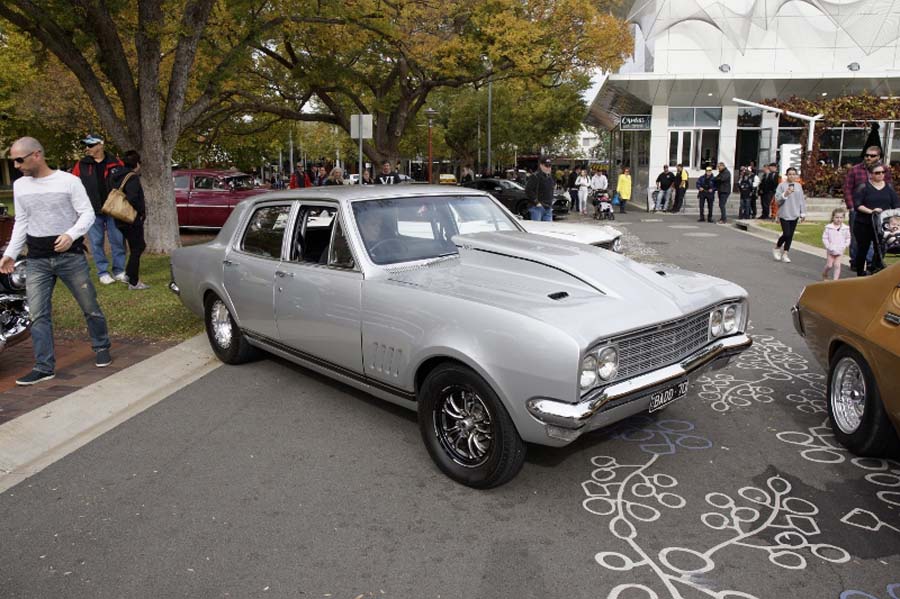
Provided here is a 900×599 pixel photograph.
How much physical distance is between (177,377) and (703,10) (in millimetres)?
31117

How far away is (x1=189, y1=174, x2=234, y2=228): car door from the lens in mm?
17812

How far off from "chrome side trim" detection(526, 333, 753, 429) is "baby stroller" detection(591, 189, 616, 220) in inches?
767

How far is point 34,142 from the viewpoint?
17.8 ft

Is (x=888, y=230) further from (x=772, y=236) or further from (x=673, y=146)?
(x=673, y=146)

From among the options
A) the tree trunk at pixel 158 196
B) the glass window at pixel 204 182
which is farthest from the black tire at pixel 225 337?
the glass window at pixel 204 182

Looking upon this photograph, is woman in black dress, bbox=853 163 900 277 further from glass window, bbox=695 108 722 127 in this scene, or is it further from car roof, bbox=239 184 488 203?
glass window, bbox=695 108 722 127

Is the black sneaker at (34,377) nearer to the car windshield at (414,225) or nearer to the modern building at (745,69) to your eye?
the car windshield at (414,225)

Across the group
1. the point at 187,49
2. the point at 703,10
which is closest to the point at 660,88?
the point at 703,10

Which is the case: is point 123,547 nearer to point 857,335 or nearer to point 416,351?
point 416,351

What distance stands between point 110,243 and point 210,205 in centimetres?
801

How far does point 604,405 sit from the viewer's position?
341 cm

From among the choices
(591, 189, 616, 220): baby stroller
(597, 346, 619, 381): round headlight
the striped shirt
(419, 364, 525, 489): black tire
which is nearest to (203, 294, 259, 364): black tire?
the striped shirt

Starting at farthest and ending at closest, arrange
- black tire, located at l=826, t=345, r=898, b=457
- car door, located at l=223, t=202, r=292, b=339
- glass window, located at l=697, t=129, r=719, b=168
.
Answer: glass window, located at l=697, t=129, r=719, b=168 → car door, located at l=223, t=202, r=292, b=339 → black tire, located at l=826, t=345, r=898, b=457

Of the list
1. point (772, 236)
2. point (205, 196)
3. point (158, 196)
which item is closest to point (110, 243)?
point (158, 196)
